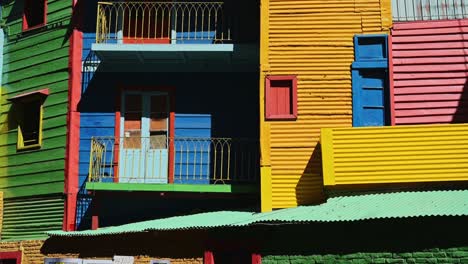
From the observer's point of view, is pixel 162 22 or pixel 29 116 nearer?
pixel 162 22

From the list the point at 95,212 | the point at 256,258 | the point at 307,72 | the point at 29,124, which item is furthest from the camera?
the point at 29,124

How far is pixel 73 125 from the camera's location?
627 inches

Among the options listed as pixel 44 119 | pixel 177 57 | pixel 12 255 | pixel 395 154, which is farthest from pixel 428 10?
pixel 12 255

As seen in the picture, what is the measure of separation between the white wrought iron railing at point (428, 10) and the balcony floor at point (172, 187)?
4.82 meters

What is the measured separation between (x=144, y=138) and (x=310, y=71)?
414 cm

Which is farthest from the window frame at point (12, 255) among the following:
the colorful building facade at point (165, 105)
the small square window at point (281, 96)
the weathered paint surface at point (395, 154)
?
the weathered paint surface at point (395, 154)

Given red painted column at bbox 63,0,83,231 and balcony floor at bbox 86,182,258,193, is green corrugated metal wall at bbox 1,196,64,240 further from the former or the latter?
balcony floor at bbox 86,182,258,193

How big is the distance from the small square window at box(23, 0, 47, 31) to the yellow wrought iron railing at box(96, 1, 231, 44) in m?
2.12

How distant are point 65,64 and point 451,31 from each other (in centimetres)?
868

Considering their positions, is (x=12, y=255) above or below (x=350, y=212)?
below

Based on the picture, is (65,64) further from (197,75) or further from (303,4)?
(303,4)

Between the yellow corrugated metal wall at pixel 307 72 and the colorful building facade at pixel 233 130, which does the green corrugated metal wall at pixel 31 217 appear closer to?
the colorful building facade at pixel 233 130

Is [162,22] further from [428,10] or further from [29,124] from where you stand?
[428,10]

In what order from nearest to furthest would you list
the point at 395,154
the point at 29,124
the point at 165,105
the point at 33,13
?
the point at 395,154 < the point at 165,105 < the point at 29,124 < the point at 33,13
